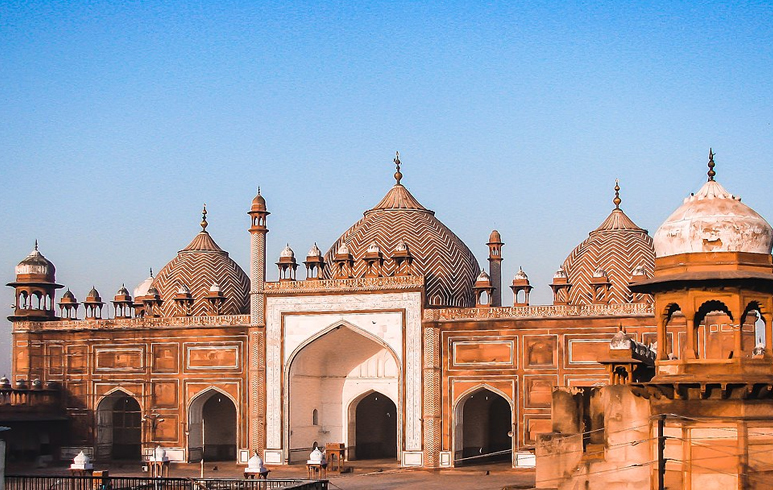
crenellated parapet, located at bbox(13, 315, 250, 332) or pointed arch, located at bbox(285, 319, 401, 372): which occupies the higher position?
crenellated parapet, located at bbox(13, 315, 250, 332)

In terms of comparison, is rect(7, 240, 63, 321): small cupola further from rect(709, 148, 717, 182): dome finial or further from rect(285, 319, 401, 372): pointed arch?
rect(709, 148, 717, 182): dome finial

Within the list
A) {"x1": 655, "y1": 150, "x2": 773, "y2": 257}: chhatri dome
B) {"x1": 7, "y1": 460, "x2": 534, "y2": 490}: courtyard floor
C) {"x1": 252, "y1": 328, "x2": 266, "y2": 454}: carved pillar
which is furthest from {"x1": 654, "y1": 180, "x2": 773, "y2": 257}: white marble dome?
{"x1": 252, "y1": 328, "x2": 266, "y2": 454}: carved pillar

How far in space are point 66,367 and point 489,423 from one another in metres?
10.0

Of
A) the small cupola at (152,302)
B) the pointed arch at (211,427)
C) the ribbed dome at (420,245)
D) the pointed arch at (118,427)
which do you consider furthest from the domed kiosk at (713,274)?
the small cupola at (152,302)

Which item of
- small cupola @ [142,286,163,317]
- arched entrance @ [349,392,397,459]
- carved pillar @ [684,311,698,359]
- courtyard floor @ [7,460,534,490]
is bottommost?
courtyard floor @ [7,460,534,490]

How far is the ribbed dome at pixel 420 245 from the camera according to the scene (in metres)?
27.2

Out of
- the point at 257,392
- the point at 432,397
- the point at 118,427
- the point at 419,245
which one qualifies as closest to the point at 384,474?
the point at 432,397

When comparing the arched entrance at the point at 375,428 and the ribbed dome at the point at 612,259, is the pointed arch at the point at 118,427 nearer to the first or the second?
the arched entrance at the point at 375,428

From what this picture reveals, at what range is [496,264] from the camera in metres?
28.9

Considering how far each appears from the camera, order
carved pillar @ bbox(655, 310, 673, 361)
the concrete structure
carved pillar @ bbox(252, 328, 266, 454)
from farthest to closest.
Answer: carved pillar @ bbox(252, 328, 266, 454)
the concrete structure
carved pillar @ bbox(655, 310, 673, 361)

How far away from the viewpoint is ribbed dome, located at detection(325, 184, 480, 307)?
89.4 feet

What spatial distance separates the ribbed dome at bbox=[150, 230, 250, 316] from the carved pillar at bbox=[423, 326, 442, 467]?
7070 mm

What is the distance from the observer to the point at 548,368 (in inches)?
958

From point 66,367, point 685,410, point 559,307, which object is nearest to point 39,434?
point 66,367
